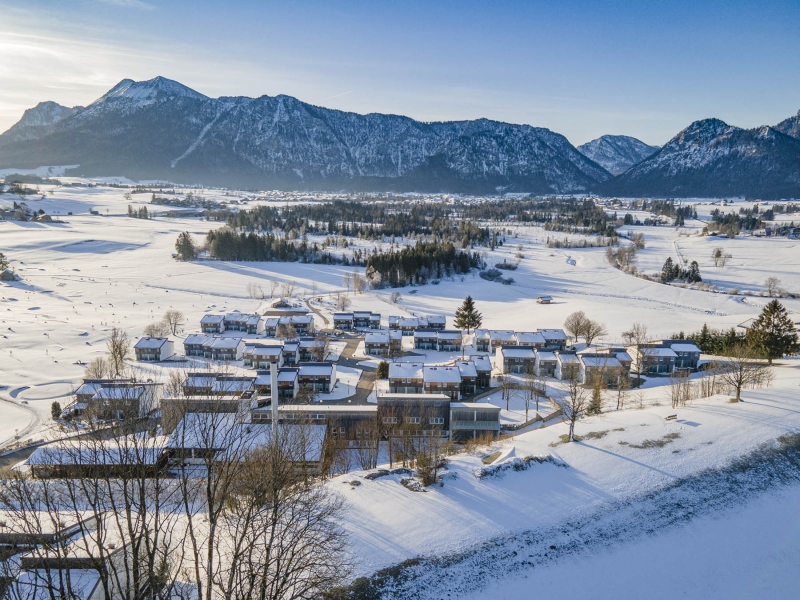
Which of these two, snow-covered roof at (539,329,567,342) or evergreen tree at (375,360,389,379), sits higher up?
snow-covered roof at (539,329,567,342)

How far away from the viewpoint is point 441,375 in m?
36.7

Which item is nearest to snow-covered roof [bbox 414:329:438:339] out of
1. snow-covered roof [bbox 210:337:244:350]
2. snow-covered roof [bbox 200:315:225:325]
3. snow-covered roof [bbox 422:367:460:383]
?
snow-covered roof [bbox 422:367:460:383]

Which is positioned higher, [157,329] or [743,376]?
[743,376]

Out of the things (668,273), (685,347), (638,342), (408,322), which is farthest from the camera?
(668,273)

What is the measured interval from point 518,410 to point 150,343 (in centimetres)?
3555

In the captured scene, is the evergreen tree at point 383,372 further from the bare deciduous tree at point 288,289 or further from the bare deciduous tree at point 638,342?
the bare deciduous tree at point 288,289

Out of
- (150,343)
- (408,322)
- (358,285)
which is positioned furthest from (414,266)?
(150,343)

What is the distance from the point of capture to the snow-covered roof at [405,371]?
36.5 meters

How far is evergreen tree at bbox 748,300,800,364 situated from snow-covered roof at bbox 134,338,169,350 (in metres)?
54.4

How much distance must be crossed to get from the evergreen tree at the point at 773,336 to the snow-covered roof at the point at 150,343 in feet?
178

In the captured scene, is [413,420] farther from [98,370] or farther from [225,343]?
[98,370]

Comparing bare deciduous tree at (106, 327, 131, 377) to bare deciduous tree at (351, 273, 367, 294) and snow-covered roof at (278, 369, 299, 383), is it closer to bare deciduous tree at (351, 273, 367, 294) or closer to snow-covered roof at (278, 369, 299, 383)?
snow-covered roof at (278, 369, 299, 383)

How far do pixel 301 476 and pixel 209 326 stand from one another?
3945cm

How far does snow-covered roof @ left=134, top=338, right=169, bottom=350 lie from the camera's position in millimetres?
45047
